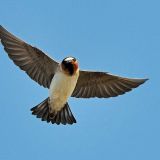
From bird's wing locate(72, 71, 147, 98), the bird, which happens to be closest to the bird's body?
the bird

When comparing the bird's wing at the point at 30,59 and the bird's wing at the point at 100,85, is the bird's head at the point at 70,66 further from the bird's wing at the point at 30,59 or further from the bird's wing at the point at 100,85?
the bird's wing at the point at 100,85

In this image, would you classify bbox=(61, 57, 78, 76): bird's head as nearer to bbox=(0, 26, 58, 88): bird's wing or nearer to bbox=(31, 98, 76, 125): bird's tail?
bbox=(0, 26, 58, 88): bird's wing

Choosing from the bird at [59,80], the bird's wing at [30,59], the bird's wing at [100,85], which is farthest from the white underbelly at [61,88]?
the bird's wing at [100,85]

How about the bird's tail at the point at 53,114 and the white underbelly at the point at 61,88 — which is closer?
the white underbelly at the point at 61,88

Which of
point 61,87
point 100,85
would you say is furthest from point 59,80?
point 100,85

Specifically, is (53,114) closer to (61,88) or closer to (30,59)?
(61,88)
